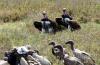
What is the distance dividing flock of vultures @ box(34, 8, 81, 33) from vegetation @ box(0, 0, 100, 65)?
0.21 metres

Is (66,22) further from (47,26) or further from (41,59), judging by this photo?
(41,59)

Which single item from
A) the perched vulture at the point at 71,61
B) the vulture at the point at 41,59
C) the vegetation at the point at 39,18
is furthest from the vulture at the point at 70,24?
the vulture at the point at 41,59

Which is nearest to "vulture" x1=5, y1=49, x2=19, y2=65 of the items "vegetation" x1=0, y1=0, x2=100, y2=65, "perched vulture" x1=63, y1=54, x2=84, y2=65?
"vegetation" x1=0, y1=0, x2=100, y2=65

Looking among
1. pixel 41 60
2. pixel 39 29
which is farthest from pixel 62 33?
pixel 41 60

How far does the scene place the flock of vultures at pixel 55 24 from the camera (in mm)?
12897

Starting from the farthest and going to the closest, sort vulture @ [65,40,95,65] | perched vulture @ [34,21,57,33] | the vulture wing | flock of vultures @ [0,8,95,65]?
1. the vulture wing
2. perched vulture @ [34,21,57,33]
3. vulture @ [65,40,95,65]
4. flock of vultures @ [0,8,95,65]

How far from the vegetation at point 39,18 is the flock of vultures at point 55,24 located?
0.69 ft

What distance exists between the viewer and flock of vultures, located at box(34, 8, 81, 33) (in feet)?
42.3

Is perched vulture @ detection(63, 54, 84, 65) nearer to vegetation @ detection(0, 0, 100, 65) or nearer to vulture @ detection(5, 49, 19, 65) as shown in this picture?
vegetation @ detection(0, 0, 100, 65)

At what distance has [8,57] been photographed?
30.1 feet

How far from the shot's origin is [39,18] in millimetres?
14047

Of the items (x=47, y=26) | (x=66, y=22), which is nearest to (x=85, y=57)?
(x=47, y=26)

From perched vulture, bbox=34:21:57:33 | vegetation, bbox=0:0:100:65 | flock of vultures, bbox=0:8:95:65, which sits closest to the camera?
flock of vultures, bbox=0:8:95:65

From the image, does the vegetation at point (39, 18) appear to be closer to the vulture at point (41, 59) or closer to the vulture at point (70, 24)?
the vulture at point (70, 24)
